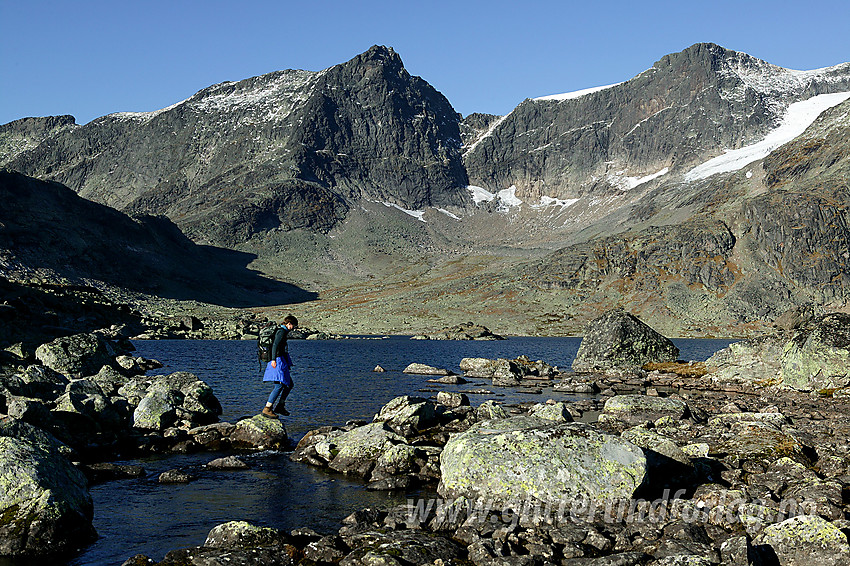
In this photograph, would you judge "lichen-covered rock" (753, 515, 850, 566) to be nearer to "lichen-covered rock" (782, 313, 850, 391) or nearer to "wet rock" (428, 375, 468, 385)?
"lichen-covered rock" (782, 313, 850, 391)

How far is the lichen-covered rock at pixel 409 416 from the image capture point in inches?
1096

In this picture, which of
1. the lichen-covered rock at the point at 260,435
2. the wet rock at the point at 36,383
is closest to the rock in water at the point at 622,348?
the lichen-covered rock at the point at 260,435

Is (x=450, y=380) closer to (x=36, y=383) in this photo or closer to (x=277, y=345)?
(x=277, y=345)

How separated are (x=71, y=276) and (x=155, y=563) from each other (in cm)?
20450

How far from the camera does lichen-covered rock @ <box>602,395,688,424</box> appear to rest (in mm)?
29812

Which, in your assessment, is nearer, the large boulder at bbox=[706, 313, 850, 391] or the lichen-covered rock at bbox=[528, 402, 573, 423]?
the lichen-covered rock at bbox=[528, 402, 573, 423]

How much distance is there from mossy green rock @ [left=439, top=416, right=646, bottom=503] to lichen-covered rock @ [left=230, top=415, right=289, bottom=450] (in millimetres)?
9943

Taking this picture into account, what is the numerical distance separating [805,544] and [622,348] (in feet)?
180

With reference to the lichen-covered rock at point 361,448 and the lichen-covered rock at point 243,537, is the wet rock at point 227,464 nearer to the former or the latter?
the lichen-covered rock at point 361,448

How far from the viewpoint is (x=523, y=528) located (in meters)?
14.9

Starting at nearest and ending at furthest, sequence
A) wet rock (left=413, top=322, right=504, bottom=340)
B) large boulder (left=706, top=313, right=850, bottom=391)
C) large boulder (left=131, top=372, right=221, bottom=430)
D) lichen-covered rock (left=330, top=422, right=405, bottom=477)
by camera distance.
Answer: lichen-covered rock (left=330, top=422, right=405, bottom=477)
large boulder (left=131, top=372, right=221, bottom=430)
large boulder (left=706, top=313, right=850, bottom=391)
wet rock (left=413, top=322, right=504, bottom=340)

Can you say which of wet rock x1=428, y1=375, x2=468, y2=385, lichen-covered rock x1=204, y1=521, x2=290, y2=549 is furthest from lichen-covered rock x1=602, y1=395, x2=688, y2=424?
wet rock x1=428, y1=375, x2=468, y2=385

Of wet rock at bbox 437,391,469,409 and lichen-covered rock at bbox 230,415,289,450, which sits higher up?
lichen-covered rock at bbox 230,415,289,450

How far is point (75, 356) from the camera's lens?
4425cm
